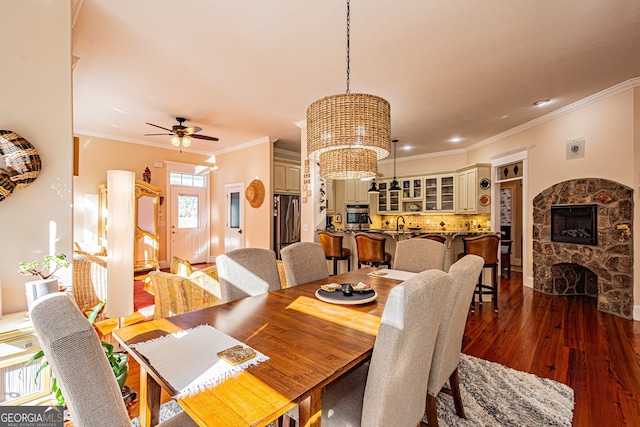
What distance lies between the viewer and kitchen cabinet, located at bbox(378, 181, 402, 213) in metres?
7.80

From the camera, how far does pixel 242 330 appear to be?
1406mm

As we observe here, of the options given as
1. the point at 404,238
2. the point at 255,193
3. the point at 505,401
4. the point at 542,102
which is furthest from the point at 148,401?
the point at 542,102

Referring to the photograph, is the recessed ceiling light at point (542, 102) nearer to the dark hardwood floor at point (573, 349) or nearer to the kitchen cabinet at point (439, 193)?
the kitchen cabinet at point (439, 193)

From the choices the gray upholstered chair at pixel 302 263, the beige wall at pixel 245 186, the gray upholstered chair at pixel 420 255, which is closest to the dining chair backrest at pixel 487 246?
the gray upholstered chair at pixel 420 255

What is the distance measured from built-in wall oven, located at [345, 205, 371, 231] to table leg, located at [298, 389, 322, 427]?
6.83 m

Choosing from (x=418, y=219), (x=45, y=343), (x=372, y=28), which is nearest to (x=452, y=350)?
(x=45, y=343)

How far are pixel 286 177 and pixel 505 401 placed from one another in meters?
5.23

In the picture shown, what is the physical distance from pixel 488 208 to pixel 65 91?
6.81 m

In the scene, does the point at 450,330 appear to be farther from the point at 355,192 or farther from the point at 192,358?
the point at 355,192

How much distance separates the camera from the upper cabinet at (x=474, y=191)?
6.18m

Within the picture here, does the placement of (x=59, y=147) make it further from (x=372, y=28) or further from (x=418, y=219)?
(x=418, y=219)

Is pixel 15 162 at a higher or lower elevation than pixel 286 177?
lower

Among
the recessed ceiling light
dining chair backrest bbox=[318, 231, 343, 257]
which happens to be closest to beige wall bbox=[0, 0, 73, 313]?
dining chair backrest bbox=[318, 231, 343, 257]

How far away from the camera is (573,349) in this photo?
2803 mm
